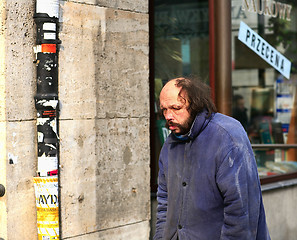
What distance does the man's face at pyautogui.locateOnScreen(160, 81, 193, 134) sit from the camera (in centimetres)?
291

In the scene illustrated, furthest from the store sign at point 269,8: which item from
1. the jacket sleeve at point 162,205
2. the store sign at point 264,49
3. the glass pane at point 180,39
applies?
the jacket sleeve at point 162,205

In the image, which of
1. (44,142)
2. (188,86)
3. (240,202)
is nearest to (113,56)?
(44,142)

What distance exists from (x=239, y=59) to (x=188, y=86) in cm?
381

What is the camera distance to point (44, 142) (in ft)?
13.6

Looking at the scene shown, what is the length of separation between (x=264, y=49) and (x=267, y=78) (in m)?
0.54

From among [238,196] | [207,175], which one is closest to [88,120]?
[207,175]

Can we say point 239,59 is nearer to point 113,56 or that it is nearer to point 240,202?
point 113,56

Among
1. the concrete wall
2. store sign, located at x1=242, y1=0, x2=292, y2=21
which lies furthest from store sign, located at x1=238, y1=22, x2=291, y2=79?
the concrete wall

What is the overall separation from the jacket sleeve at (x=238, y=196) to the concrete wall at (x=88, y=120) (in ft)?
6.20

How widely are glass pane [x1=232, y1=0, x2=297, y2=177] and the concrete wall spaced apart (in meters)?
1.70

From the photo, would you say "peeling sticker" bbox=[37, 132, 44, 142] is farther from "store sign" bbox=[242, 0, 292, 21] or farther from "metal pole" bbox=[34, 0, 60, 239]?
"store sign" bbox=[242, 0, 292, 21]

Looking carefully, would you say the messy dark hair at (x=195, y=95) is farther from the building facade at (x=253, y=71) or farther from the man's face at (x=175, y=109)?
the building facade at (x=253, y=71)

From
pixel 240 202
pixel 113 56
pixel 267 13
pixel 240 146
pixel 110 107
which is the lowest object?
pixel 240 202

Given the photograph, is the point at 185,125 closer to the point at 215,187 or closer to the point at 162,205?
the point at 215,187
